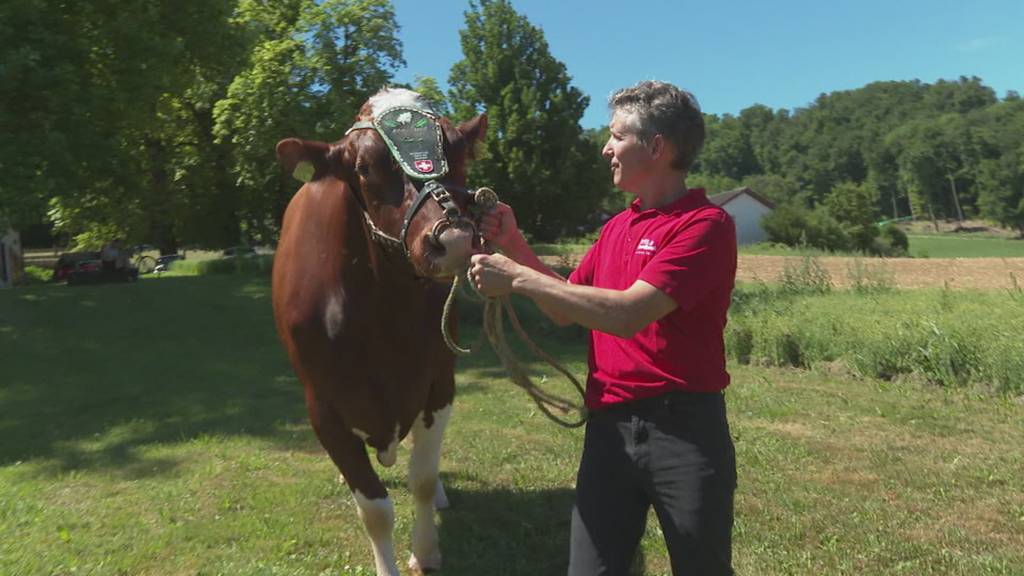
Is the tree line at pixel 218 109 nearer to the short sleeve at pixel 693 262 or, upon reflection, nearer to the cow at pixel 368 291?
the cow at pixel 368 291

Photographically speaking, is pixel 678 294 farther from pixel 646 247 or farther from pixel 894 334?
pixel 894 334

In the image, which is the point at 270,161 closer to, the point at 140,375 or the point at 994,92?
the point at 140,375

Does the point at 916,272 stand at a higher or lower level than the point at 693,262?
lower

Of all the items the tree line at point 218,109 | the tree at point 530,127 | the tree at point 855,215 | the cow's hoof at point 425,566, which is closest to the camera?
the cow's hoof at point 425,566

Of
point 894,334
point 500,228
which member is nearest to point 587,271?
point 500,228

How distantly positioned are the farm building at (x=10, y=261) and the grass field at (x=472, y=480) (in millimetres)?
25710

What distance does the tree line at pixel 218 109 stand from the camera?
42.0 ft

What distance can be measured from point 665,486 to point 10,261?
3714cm

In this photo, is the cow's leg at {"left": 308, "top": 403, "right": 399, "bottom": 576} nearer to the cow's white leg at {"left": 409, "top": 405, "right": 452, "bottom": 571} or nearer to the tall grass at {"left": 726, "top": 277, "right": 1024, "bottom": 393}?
the cow's white leg at {"left": 409, "top": 405, "right": 452, "bottom": 571}

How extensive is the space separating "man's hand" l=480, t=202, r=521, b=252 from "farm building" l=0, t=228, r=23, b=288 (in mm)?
34685

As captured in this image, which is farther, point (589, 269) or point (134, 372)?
point (134, 372)

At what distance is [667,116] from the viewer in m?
2.31

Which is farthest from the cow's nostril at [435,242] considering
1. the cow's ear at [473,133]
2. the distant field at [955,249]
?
the distant field at [955,249]

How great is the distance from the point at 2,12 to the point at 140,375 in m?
6.68
